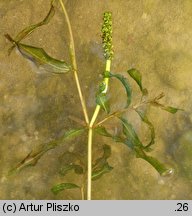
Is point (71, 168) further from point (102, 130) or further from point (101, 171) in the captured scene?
point (102, 130)

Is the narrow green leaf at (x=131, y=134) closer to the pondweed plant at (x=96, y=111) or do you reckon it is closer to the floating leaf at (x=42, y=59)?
the pondweed plant at (x=96, y=111)

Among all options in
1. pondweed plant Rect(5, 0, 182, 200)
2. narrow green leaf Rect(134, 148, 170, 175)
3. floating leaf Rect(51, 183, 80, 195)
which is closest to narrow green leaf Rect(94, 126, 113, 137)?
pondweed plant Rect(5, 0, 182, 200)

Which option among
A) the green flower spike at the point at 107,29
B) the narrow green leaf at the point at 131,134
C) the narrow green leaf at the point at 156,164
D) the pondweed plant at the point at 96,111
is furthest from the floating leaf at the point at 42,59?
the narrow green leaf at the point at 156,164

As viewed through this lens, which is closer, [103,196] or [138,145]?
[138,145]

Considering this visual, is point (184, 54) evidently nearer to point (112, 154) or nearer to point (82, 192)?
point (112, 154)
